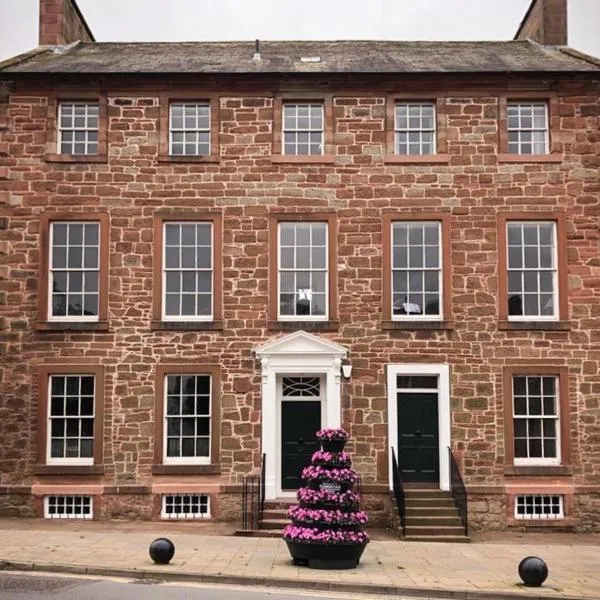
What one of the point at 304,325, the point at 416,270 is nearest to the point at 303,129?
the point at 416,270

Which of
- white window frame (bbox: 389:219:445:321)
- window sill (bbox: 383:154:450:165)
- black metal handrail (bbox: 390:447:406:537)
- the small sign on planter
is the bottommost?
black metal handrail (bbox: 390:447:406:537)

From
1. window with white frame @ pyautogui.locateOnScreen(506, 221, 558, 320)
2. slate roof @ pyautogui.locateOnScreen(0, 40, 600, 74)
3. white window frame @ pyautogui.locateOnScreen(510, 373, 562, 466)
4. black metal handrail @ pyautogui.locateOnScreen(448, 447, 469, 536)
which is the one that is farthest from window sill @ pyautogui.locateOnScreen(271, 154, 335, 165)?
black metal handrail @ pyautogui.locateOnScreen(448, 447, 469, 536)

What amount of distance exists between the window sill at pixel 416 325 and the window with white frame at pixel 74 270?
20.9 ft

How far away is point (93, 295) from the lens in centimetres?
2108

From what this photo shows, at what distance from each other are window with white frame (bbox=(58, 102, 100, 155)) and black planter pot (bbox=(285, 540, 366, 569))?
10.7 metres

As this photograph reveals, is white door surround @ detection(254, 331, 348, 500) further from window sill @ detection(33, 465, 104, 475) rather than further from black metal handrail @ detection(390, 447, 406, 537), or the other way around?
window sill @ detection(33, 465, 104, 475)

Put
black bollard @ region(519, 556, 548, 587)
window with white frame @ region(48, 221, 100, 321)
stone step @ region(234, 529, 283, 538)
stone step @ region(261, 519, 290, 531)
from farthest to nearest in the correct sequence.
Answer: window with white frame @ region(48, 221, 100, 321)
stone step @ region(261, 519, 290, 531)
stone step @ region(234, 529, 283, 538)
black bollard @ region(519, 556, 548, 587)

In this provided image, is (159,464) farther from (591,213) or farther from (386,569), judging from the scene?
(591,213)

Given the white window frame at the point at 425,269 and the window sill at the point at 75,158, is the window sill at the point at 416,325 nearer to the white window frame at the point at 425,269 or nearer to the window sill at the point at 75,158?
the white window frame at the point at 425,269

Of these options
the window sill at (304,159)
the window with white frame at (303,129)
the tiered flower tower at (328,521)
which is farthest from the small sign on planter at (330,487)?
the window with white frame at (303,129)

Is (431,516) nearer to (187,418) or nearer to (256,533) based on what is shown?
(256,533)

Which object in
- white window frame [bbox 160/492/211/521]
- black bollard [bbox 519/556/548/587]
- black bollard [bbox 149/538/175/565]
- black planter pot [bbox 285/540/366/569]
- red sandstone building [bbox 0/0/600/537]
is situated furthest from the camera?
red sandstone building [bbox 0/0/600/537]

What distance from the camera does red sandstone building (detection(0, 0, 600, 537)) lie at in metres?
20.5

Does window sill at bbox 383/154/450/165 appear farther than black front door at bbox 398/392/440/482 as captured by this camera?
Yes
